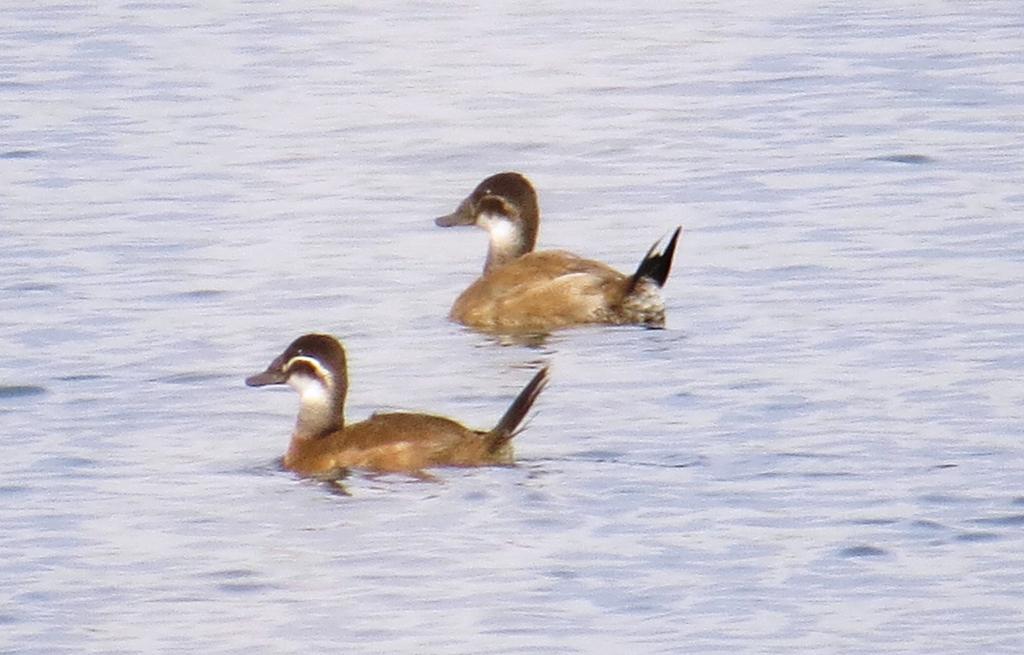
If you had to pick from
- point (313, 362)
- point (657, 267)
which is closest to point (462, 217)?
point (657, 267)

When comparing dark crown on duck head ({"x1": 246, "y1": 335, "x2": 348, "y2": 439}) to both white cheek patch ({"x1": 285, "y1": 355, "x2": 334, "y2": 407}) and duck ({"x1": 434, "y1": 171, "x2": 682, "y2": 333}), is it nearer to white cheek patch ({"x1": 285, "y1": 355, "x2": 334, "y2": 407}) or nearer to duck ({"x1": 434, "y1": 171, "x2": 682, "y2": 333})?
white cheek patch ({"x1": 285, "y1": 355, "x2": 334, "y2": 407})

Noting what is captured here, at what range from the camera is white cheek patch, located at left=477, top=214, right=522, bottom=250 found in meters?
15.4

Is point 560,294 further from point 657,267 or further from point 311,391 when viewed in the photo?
point 311,391

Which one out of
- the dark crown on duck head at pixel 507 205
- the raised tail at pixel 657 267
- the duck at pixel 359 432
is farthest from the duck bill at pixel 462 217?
the duck at pixel 359 432

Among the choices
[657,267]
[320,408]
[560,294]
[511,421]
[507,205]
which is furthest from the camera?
[507,205]

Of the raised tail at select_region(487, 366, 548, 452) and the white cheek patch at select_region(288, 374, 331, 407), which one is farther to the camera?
the white cheek patch at select_region(288, 374, 331, 407)

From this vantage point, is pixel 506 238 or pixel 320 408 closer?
pixel 320 408

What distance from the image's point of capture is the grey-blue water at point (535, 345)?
30.3 ft

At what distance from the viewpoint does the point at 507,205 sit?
15305 mm

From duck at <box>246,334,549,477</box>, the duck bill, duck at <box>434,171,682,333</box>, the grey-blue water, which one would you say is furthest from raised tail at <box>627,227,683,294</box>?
duck at <box>246,334,549,477</box>

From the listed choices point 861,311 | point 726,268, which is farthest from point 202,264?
point 861,311

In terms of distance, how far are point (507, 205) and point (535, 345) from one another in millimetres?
1609

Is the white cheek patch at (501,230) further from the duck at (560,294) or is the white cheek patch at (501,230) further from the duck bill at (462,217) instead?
the duck at (560,294)

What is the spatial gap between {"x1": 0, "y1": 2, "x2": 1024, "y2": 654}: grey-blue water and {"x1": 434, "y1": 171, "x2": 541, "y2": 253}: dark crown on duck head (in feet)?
1.19
